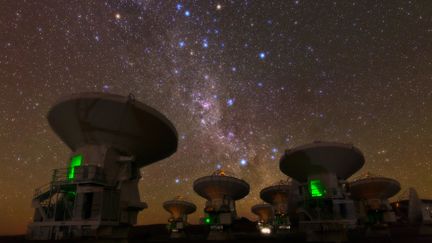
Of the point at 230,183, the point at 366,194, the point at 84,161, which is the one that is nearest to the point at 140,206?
the point at 84,161

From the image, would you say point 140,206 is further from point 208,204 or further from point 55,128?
point 208,204

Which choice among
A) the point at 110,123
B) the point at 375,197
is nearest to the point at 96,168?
the point at 110,123

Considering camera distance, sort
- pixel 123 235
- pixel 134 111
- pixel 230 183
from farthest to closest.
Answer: pixel 230 183 → pixel 123 235 → pixel 134 111

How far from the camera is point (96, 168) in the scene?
83.7 ft

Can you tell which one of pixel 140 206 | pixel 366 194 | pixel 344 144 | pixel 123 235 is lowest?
pixel 123 235

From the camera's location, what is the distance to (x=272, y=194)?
5744 cm

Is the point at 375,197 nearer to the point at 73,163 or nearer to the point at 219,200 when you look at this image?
the point at 219,200

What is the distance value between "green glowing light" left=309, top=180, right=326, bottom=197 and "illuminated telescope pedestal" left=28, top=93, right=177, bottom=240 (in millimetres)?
Result: 16058

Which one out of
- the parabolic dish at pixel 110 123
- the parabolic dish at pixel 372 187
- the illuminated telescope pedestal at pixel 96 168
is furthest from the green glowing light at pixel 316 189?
the illuminated telescope pedestal at pixel 96 168

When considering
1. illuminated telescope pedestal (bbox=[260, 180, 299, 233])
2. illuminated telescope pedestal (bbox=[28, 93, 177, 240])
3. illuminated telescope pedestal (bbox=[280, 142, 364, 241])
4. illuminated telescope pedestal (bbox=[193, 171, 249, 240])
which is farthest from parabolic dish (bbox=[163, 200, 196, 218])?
illuminated telescope pedestal (bbox=[28, 93, 177, 240])

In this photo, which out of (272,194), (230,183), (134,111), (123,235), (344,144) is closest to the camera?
(134,111)

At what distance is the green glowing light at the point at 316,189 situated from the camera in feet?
106

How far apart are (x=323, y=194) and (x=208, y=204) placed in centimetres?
1679

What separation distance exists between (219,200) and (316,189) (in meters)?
14.4
